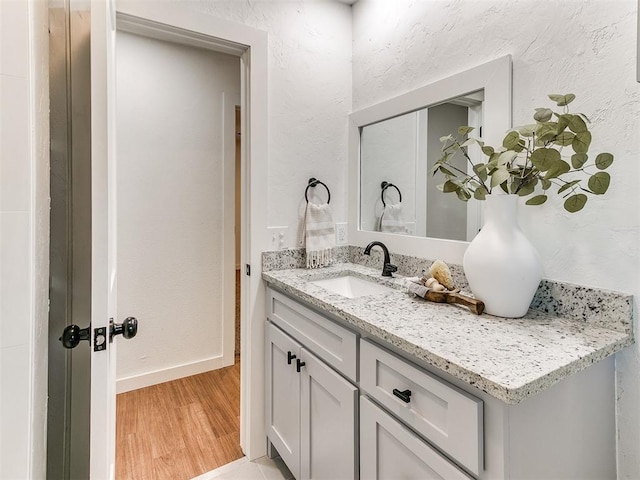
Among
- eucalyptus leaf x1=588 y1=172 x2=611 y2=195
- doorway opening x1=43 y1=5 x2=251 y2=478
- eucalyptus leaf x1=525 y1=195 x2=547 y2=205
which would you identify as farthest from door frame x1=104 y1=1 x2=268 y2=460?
eucalyptus leaf x1=588 y1=172 x2=611 y2=195

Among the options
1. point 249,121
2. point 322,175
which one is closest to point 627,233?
point 322,175

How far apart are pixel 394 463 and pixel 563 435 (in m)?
0.42

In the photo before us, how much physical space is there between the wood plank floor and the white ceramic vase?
148 cm

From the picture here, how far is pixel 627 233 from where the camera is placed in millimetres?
908

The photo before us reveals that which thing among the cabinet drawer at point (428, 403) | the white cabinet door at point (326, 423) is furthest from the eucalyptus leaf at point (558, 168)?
the white cabinet door at point (326, 423)

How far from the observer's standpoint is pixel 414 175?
1610 mm

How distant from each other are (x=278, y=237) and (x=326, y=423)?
2.88ft

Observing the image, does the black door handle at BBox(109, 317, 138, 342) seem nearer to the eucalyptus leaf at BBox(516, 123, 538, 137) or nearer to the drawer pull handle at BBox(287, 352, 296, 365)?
the drawer pull handle at BBox(287, 352, 296, 365)

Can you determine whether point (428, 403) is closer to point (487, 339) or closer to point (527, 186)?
point (487, 339)

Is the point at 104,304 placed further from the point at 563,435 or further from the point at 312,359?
the point at 563,435

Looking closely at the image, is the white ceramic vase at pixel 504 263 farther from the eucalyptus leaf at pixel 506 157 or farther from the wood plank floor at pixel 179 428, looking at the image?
the wood plank floor at pixel 179 428

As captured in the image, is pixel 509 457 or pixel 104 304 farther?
pixel 104 304

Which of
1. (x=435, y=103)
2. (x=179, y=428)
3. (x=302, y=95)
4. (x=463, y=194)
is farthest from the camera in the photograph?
(x=179, y=428)

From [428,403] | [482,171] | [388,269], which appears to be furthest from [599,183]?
[388,269]
